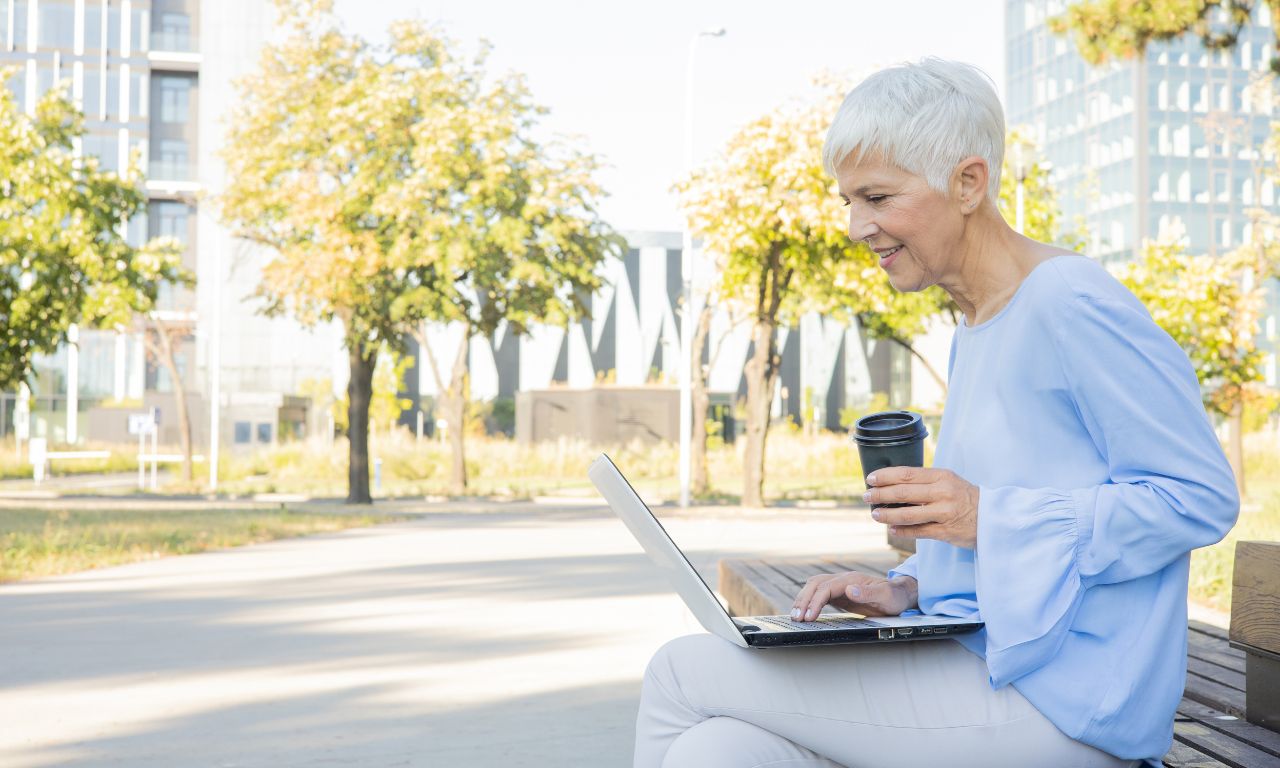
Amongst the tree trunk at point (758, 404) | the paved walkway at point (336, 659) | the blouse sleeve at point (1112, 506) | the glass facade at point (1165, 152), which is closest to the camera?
the blouse sleeve at point (1112, 506)

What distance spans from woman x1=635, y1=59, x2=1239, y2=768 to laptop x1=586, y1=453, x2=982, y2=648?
39 millimetres

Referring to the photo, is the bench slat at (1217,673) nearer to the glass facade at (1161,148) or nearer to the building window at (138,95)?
the building window at (138,95)

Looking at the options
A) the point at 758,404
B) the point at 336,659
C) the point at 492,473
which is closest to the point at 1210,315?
the point at 758,404

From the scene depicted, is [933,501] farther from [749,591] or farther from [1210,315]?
[1210,315]

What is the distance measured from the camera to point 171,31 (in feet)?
206

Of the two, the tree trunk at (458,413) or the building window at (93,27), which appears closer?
Answer: the tree trunk at (458,413)

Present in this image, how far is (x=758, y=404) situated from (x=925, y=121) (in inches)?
881

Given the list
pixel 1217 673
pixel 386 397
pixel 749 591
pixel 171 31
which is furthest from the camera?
pixel 171 31

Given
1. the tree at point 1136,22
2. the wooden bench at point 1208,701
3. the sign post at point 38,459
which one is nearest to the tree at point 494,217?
the tree at point 1136,22

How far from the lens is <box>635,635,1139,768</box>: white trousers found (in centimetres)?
182

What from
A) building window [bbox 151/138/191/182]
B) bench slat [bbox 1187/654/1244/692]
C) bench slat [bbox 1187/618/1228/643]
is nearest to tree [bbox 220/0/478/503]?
bench slat [bbox 1187/618/1228/643]

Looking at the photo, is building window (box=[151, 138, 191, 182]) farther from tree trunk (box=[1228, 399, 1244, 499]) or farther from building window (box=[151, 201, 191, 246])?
tree trunk (box=[1228, 399, 1244, 499])

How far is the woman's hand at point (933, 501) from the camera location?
1.85 m

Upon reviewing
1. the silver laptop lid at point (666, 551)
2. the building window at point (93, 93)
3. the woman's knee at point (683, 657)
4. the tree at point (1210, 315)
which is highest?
the building window at point (93, 93)
